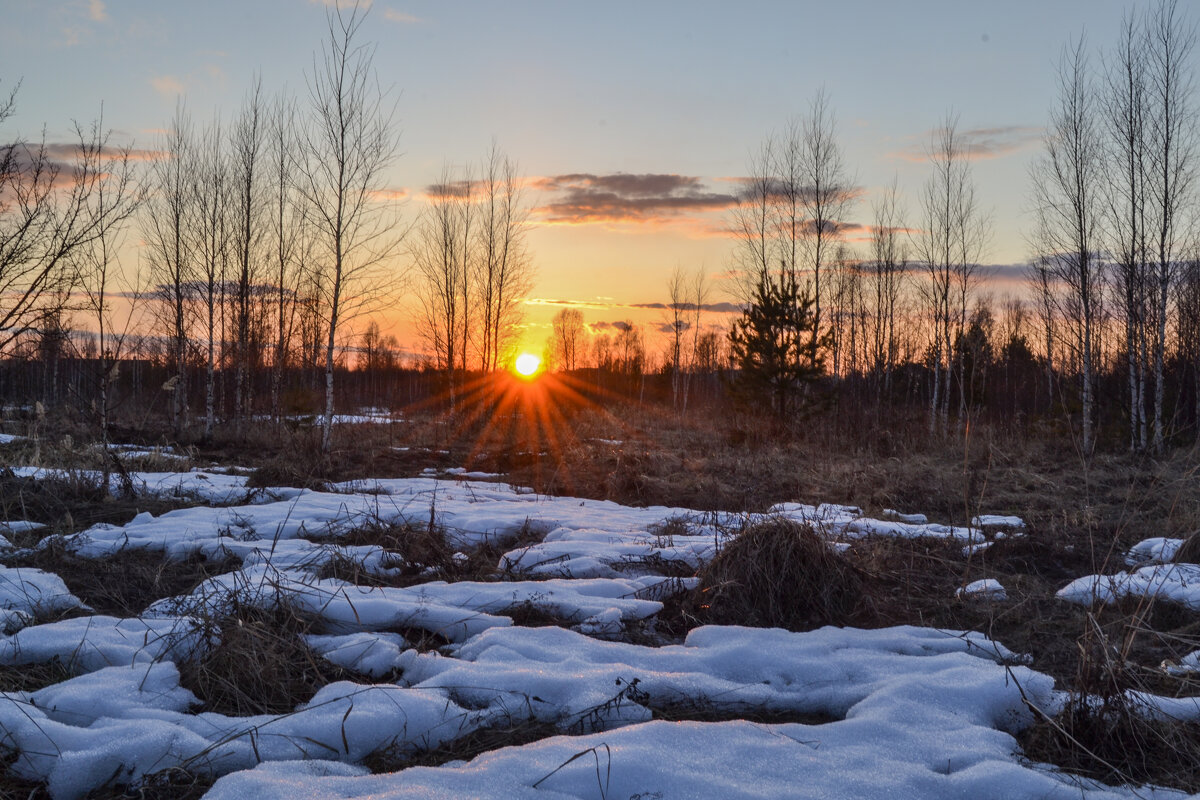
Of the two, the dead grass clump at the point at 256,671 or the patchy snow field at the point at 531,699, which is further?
the dead grass clump at the point at 256,671

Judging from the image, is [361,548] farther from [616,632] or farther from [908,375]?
[908,375]

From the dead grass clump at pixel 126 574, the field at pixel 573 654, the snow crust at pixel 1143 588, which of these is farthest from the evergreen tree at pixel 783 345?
the dead grass clump at pixel 126 574

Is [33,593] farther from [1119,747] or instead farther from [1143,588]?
[1143,588]

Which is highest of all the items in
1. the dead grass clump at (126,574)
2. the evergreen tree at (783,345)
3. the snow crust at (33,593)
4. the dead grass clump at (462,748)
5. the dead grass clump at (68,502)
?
the evergreen tree at (783,345)

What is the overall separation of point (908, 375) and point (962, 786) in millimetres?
32040

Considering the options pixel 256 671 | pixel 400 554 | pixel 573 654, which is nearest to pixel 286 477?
pixel 400 554

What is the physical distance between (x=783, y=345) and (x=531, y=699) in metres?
17.1

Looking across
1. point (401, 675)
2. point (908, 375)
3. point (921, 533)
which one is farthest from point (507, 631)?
point (908, 375)

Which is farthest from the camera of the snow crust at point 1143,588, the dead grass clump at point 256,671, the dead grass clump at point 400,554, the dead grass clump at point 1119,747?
the dead grass clump at point 400,554

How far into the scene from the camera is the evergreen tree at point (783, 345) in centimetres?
1855

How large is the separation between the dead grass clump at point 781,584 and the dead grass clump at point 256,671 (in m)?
2.05

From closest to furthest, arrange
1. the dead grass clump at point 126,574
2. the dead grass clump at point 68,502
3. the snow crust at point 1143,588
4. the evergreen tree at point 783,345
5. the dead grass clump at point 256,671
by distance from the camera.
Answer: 1. the dead grass clump at point 256,671
2. the dead grass clump at point 126,574
3. the snow crust at point 1143,588
4. the dead grass clump at point 68,502
5. the evergreen tree at point 783,345

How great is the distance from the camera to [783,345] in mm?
18516

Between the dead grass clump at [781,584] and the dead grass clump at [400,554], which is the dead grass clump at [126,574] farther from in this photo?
the dead grass clump at [781,584]
